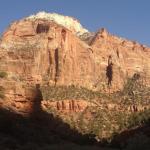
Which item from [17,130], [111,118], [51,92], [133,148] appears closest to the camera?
[133,148]

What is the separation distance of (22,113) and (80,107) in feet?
388

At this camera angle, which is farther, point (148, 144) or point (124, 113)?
point (124, 113)

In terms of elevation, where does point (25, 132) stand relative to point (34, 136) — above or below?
above

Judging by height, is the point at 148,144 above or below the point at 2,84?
below

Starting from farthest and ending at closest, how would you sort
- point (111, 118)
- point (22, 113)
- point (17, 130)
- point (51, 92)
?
point (51, 92) < point (111, 118) < point (22, 113) < point (17, 130)

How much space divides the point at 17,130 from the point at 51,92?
138 metres

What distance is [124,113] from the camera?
176 metres

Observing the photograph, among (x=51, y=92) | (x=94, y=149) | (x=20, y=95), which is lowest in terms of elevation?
(x=94, y=149)

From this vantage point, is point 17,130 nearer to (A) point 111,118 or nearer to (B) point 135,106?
(A) point 111,118

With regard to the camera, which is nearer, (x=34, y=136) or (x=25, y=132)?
(x=34, y=136)

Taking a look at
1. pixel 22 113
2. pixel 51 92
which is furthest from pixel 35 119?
pixel 51 92

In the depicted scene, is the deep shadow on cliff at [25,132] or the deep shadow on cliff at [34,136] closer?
the deep shadow on cliff at [34,136]

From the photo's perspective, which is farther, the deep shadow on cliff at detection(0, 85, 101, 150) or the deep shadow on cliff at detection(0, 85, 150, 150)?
the deep shadow on cliff at detection(0, 85, 101, 150)

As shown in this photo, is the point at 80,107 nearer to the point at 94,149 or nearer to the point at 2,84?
the point at 2,84
